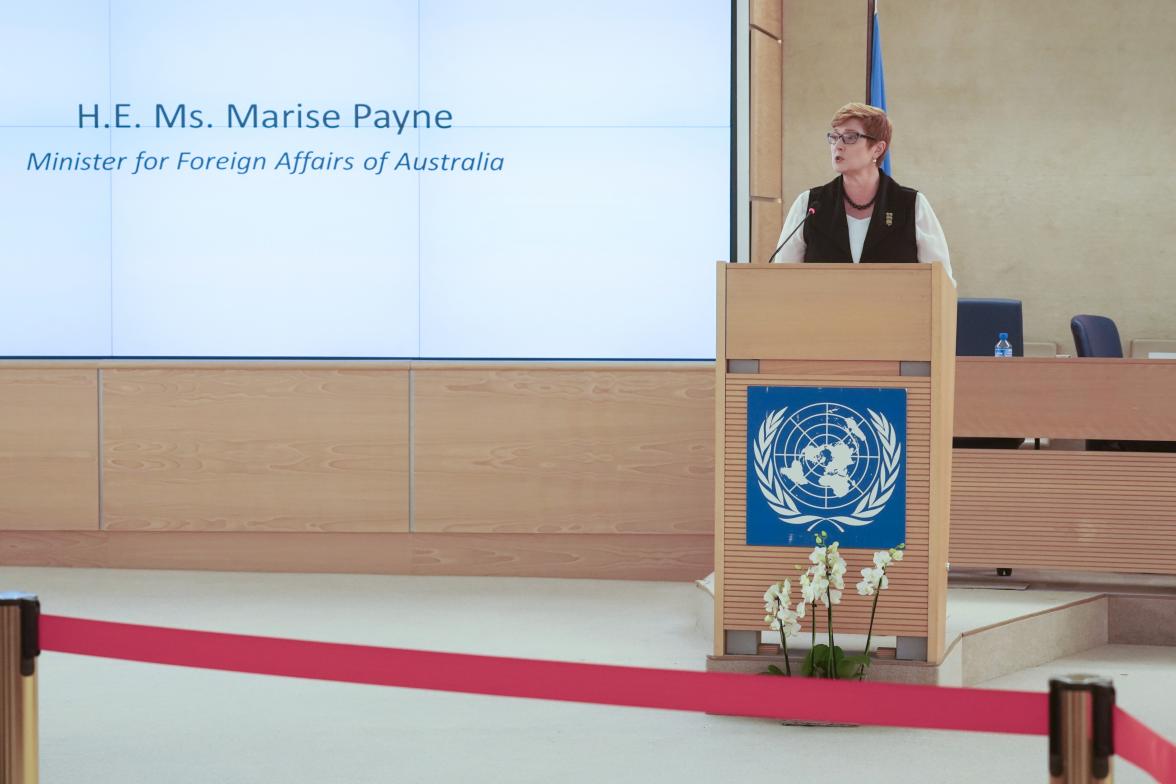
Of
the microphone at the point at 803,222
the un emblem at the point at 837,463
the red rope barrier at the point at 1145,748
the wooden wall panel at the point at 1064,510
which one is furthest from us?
the wooden wall panel at the point at 1064,510

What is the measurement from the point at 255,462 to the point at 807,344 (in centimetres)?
311

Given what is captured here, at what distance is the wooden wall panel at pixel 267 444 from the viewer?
5695 millimetres

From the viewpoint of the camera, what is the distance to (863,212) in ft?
12.4

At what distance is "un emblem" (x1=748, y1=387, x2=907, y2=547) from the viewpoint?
3.26m

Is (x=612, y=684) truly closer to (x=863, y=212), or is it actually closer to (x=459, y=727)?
(x=459, y=727)

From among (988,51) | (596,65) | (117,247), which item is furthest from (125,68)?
(988,51)

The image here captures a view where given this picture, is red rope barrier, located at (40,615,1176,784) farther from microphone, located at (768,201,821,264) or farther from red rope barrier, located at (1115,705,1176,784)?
microphone, located at (768,201,821,264)

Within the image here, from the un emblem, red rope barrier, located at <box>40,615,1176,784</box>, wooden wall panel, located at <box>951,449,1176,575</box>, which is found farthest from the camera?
wooden wall panel, located at <box>951,449,1176,575</box>

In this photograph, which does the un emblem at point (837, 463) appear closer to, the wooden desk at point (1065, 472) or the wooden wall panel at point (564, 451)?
the wooden desk at point (1065, 472)

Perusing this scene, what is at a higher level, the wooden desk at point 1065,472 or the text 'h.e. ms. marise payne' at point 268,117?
the text 'h.e. ms. marise payne' at point 268,117

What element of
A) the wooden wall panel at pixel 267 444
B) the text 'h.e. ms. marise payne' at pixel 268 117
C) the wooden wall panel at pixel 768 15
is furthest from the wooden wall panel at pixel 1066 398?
the text 'h.e. ms. marise payne' at pixel 268 117

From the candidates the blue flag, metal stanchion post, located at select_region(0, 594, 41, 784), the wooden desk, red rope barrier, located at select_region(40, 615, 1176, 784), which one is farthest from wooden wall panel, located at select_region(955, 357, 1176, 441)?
metal stanchion post, located at select_region(0, 594, 41, 784)

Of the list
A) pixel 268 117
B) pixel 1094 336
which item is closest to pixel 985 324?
pixel 1094 336

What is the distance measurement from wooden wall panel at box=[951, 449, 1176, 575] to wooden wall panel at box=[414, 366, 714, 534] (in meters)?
1.30
